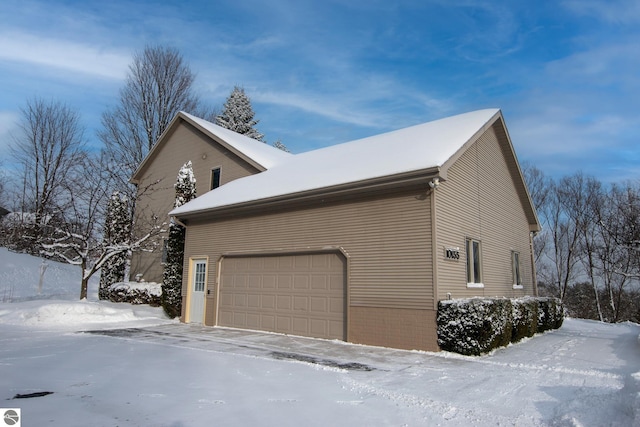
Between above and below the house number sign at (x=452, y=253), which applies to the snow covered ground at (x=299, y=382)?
below

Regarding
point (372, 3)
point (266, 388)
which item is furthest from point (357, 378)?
point (372, 3)

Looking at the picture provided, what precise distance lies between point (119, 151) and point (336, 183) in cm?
2393

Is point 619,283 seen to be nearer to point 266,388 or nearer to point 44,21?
point 266,388

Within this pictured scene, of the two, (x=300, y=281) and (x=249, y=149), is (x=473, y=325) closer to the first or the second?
(x=300, y=281)

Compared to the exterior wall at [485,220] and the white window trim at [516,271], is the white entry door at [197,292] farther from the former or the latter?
the white window trim at [516,271]

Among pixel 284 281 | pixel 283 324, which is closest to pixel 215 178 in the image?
pixel 284 281

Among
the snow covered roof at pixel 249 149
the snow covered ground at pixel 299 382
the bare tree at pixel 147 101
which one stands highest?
the bare tree at pixel 147 101

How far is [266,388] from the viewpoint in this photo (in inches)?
235

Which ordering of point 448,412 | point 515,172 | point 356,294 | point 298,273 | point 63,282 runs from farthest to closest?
point 63,282, point 515,172, point 298,273, point 356,294, point 448,412

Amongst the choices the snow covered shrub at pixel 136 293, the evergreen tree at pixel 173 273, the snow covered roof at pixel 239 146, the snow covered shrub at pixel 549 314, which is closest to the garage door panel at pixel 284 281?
the evergreen tree at pixel 173 273

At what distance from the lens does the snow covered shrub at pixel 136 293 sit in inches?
745

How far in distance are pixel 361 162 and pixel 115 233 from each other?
13781mm

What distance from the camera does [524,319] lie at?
11555mm

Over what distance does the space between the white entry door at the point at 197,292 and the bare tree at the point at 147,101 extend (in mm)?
16914
